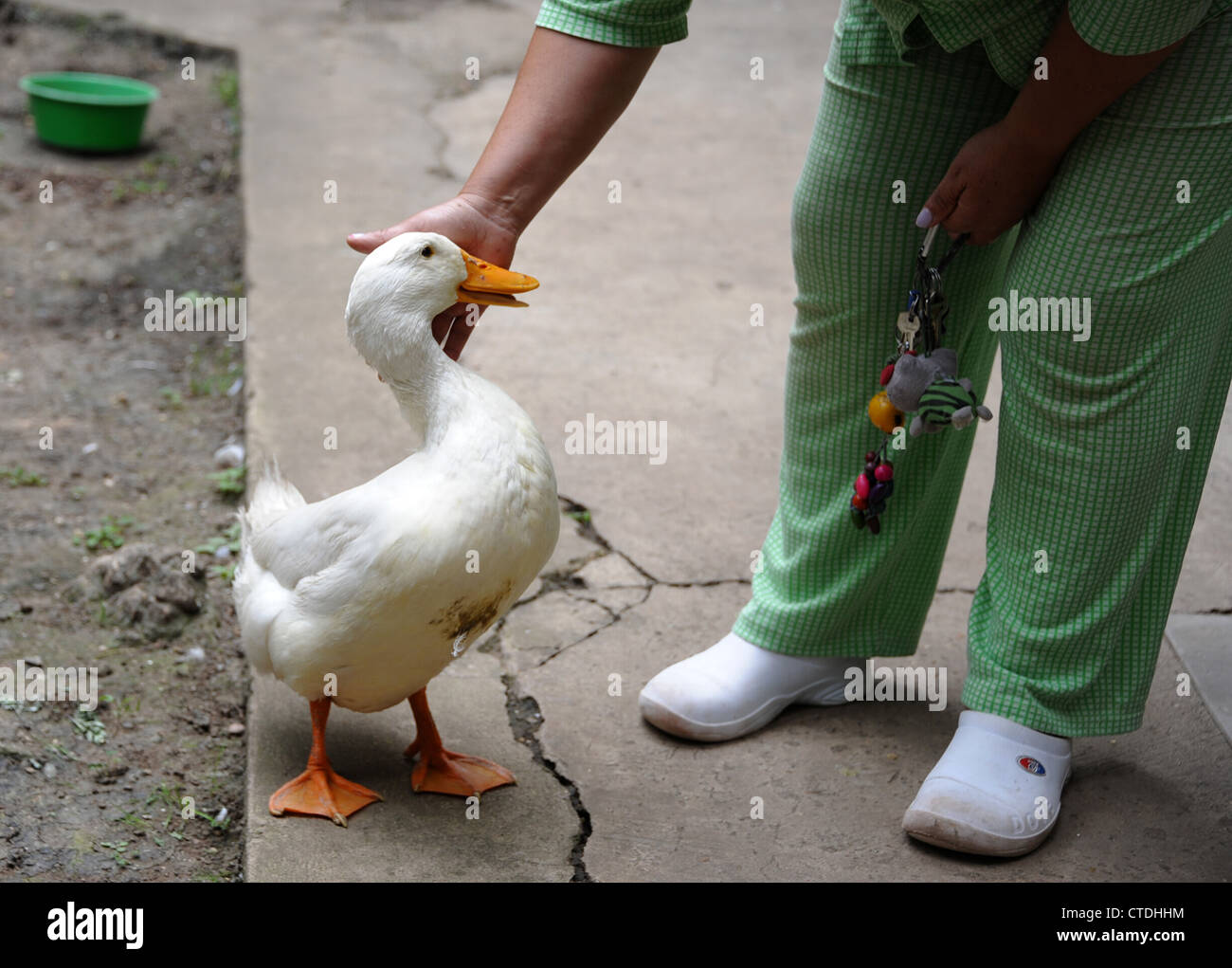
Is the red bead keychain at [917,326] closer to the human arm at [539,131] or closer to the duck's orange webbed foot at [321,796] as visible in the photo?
the human arm at [539,131]

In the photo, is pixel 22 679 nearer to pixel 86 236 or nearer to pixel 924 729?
pixel 924 729

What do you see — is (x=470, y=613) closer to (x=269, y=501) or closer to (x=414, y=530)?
(x=414, y=530)

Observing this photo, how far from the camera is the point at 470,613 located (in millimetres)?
1738

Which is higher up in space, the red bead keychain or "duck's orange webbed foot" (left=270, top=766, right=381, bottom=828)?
the red bead keychain

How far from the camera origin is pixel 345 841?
183 cm

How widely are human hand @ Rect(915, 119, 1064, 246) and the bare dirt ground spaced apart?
1396 millimetres

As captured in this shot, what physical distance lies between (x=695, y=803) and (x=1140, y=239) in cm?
104

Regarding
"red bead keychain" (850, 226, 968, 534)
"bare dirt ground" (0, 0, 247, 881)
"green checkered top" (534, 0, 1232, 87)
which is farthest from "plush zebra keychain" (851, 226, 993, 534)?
"bare dirt ground" (0, 0, 247, 881)

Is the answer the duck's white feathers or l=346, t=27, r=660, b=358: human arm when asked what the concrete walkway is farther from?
l=346, t=27, r=660, b=358: human arm

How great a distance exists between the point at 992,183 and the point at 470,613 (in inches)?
35.8

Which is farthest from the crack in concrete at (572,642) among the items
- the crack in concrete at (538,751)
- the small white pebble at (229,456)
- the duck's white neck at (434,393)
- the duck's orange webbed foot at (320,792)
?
the small white pebble at (229,456)

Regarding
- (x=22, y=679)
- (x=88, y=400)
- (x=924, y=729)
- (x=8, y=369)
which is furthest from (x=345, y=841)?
(x=8, y=369)

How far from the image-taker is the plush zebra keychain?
1.73 meters

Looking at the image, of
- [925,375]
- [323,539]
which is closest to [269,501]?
[323,539]
